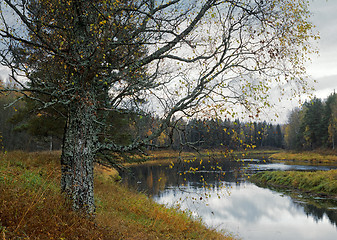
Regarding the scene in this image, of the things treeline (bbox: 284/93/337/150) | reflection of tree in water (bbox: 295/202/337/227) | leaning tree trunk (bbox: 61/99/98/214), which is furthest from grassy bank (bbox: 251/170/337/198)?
treeline (bbox: 284/93/337/150)

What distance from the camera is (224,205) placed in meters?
21.1

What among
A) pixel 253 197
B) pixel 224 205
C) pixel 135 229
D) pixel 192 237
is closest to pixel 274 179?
pixel 253 197

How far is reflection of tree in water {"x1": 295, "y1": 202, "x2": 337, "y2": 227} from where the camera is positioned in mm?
16547

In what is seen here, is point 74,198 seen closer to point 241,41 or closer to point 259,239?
point 241,41

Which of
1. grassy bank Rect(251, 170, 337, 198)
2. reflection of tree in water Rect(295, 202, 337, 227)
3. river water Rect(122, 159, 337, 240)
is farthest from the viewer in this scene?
grassy bank Rect(251, 170, 337, 198)

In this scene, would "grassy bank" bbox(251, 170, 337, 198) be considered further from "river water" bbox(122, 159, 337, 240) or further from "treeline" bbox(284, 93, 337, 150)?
"treeline" bbox(284, 93, 337, 150)

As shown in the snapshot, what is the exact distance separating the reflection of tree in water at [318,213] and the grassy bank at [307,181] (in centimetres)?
394

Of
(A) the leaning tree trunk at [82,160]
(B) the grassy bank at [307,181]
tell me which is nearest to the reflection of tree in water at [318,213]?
(B) the grassy bank at [307,181]

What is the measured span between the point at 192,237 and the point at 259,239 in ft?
24.8

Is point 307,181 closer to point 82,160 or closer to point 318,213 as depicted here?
point 318,213

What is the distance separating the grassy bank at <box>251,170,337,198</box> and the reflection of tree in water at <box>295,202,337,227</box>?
3.94m

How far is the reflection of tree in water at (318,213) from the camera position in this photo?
16.5 metres

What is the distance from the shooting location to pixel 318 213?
17.8 metres

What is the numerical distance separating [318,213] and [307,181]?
7.99 meters
